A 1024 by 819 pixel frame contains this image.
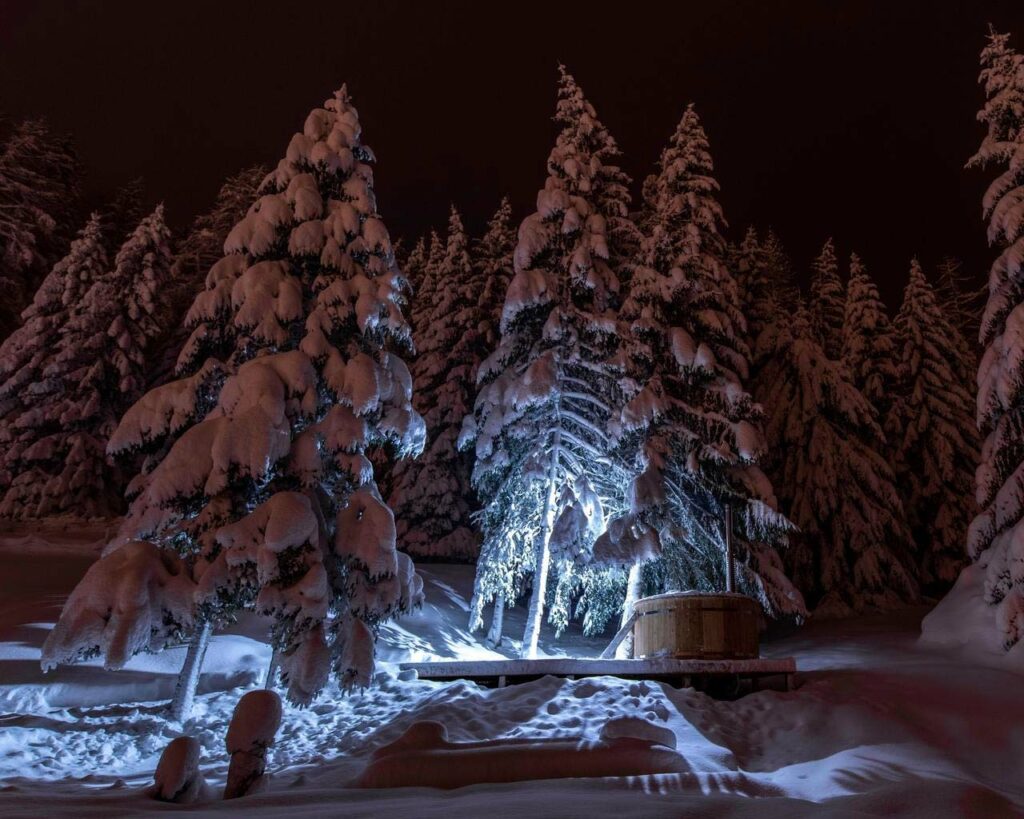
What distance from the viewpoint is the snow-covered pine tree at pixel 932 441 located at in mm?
26828

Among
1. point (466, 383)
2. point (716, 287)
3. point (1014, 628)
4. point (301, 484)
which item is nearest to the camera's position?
point (301, 484)

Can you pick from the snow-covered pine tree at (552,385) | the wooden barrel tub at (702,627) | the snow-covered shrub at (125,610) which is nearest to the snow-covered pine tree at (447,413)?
the snow-covered pine tree at (552,385)

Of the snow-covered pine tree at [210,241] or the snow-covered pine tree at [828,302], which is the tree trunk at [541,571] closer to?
the snow-covered pine tree at [828,302]

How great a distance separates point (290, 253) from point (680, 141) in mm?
11405

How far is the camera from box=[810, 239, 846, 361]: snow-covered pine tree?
31.5m

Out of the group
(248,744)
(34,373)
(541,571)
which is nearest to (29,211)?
(34,373)

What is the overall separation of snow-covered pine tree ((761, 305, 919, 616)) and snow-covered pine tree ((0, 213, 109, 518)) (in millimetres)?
25028

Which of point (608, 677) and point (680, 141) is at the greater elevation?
point (680, 141)

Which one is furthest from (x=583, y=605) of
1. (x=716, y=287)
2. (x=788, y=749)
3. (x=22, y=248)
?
(x=22, y=248)

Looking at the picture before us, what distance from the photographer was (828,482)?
79.7ft

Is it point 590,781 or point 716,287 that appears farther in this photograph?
point 716,287

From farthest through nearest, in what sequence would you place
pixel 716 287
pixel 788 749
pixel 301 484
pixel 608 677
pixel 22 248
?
pixel 22 248 → pixel 716 287 → pixel 608 677 → pixel 301 484 → pixel 788 749

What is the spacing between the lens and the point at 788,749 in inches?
388

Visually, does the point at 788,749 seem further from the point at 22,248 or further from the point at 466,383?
the point at 22,248
